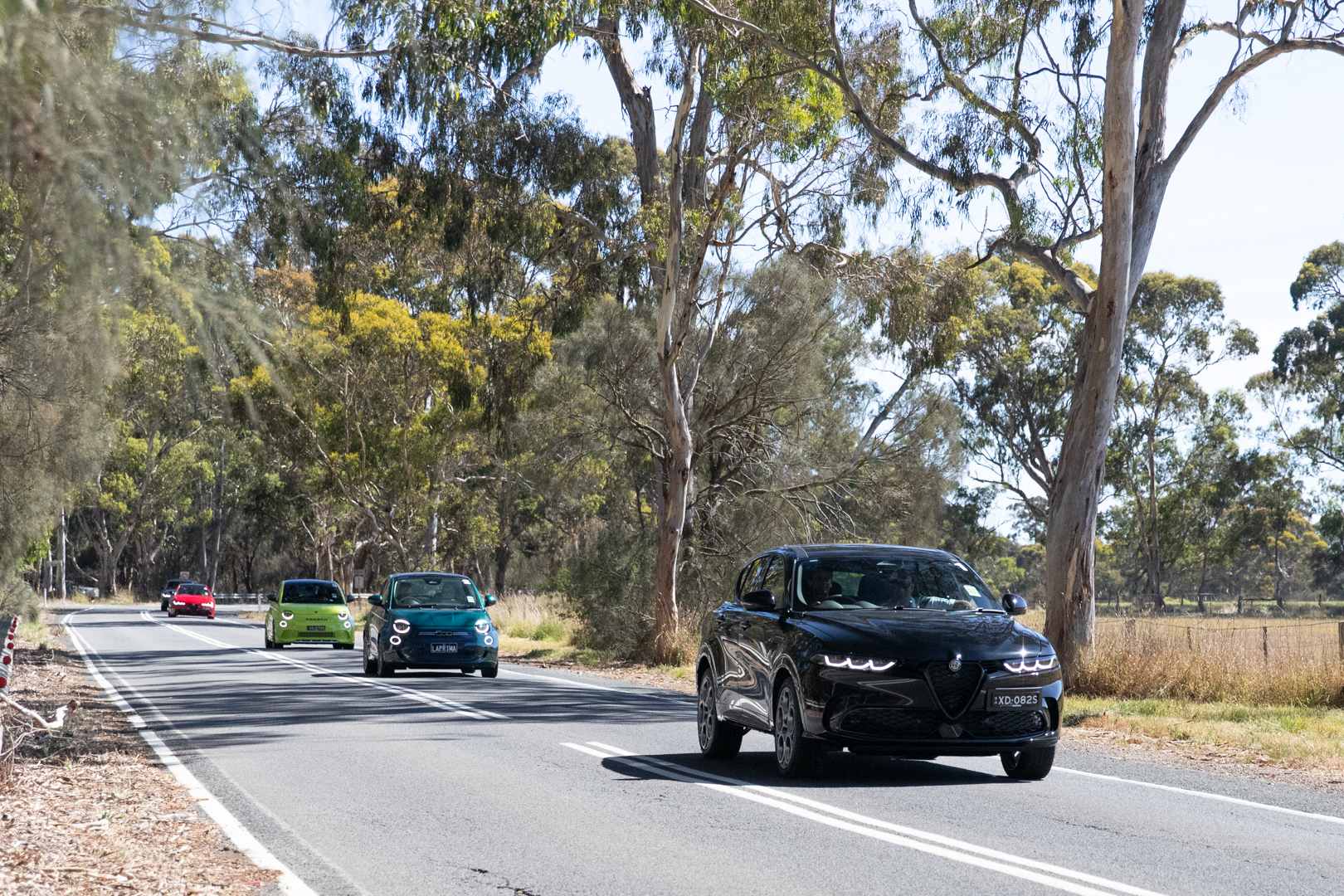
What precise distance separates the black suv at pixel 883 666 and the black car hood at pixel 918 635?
1 cm

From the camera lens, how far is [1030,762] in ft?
33.1

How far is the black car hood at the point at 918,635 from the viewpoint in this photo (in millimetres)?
9242

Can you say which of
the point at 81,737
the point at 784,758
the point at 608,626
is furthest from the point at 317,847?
the point at 608,626

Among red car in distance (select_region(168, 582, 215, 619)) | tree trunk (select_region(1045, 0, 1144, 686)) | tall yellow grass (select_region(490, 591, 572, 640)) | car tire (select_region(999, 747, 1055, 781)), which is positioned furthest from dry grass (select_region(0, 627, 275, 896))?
red car in distance (select_region(168, 582, 215, 619))

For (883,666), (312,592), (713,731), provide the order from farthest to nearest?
(312,592)
(713,731)
(883,666)

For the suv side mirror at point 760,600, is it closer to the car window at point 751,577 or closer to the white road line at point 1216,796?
the car window at point 751,577

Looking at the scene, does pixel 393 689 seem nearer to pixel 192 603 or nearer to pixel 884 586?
pixel 884 586

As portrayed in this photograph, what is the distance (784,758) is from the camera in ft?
32.6

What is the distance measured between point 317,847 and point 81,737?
5.94m

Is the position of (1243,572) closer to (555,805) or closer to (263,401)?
(263,401)

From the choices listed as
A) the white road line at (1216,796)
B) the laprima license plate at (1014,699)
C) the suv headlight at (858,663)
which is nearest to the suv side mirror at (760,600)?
the suv headlight at (858,663)

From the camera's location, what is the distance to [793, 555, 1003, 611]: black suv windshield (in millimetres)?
10289

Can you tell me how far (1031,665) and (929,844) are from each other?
7.45 feet

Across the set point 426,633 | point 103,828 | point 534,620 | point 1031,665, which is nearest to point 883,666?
point 1031,665
